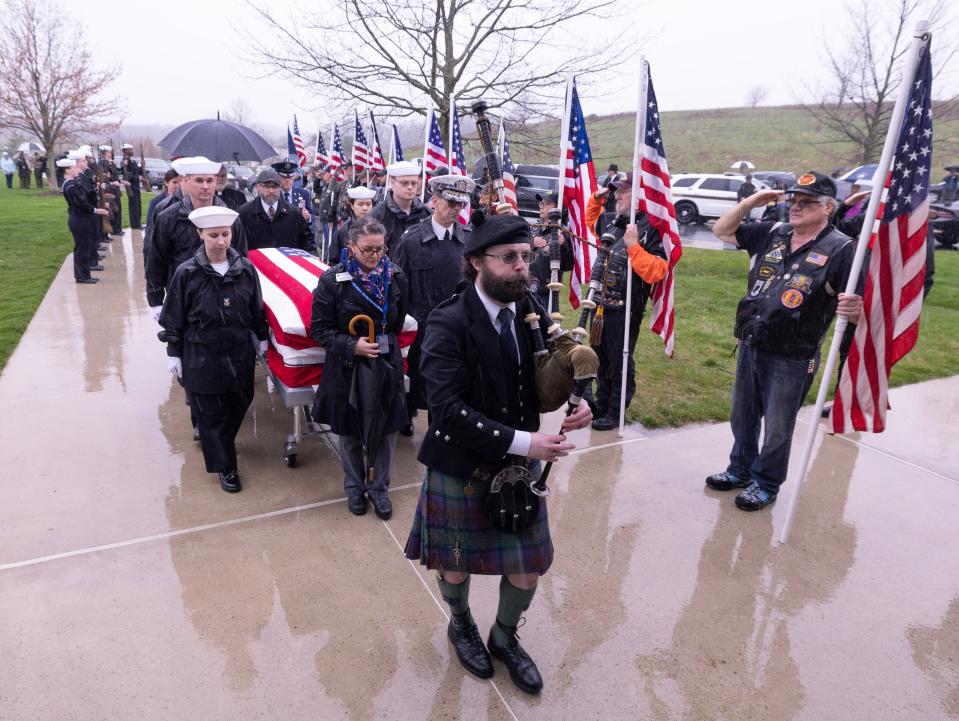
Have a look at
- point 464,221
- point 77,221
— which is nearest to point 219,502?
point 464,221

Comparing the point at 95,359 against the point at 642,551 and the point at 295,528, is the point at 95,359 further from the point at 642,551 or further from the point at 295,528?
the point at 642,551

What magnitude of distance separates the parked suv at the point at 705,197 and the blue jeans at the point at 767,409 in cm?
1978

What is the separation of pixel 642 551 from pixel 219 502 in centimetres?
248

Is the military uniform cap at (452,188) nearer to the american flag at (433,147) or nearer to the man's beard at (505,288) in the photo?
the man's beard at (505,288)

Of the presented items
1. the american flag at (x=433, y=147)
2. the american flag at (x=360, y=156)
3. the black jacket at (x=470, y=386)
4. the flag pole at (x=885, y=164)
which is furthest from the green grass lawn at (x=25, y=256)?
the flag pole at (x=885, y=164)

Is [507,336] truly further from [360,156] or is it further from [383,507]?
[360,156]

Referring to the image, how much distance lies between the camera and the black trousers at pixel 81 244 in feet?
30.6

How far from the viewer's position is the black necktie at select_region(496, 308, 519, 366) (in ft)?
7.72

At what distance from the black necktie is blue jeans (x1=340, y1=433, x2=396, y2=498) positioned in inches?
69.1

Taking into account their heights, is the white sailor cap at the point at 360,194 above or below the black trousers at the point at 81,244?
above

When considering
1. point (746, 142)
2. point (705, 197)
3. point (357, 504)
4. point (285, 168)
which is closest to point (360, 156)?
point (285, 168)

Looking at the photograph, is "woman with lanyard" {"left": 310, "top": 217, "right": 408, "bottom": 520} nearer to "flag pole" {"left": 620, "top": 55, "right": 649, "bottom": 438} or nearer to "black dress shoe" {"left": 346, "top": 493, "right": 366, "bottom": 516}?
"black dress shoe" {"left": 346, "top": 493, "right": 366, "bottom": 516}

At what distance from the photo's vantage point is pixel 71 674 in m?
2.61

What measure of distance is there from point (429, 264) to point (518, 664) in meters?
2.78
